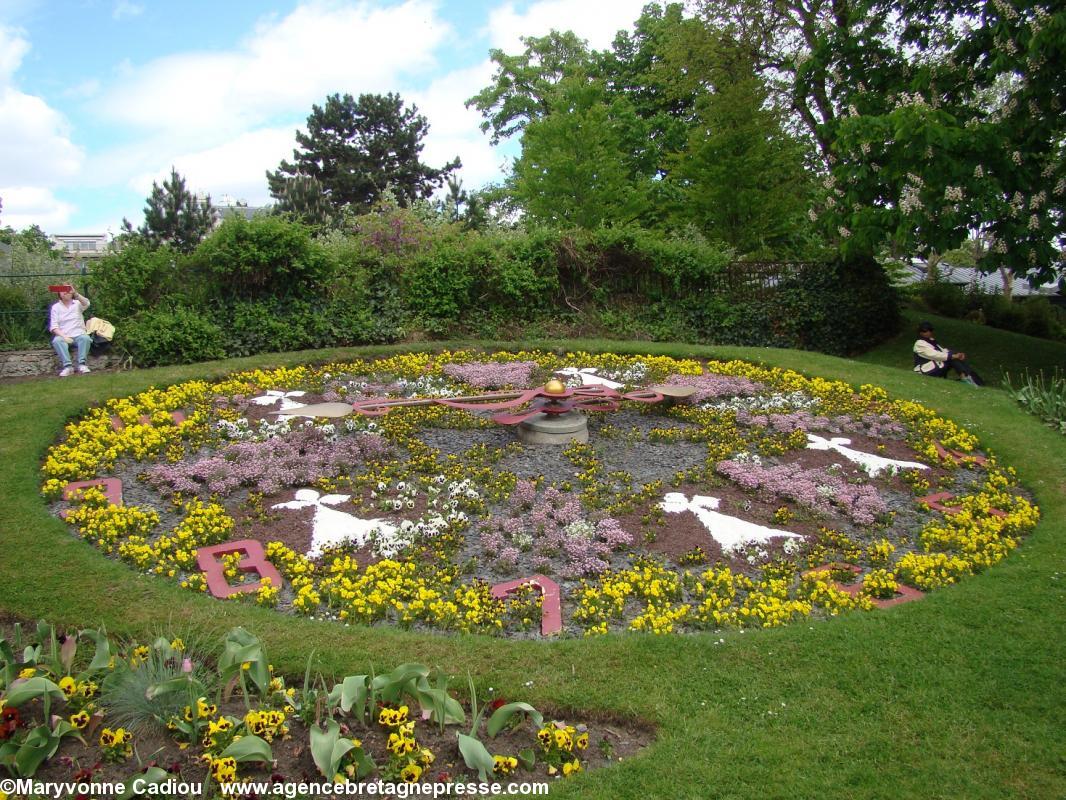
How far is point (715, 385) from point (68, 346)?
7894 mm

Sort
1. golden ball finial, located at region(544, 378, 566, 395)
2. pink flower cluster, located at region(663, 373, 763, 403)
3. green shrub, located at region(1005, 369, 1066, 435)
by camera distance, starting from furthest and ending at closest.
Result: pink flower cluster, located at region(663, 373, 763, 403) → green shrub, located at region(1005, 369, 1066, 435) → golden ball finial, located at region(544, 378, 566, 395)

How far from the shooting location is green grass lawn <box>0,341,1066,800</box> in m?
2.62

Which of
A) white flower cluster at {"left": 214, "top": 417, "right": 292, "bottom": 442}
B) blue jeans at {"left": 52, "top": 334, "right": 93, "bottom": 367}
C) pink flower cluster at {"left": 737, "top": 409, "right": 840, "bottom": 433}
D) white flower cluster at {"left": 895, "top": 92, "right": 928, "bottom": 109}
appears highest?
white flower cluster at {"left": 895, "top": 92, "right": 928, "bottom": 109}

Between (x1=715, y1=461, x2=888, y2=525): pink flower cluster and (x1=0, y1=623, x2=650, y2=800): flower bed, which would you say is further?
(x1=715, y1=461, x2=888, y2=525): pink flower cluster

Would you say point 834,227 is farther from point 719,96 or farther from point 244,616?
point 244,616

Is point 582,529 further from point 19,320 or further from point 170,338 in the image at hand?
point 19,320

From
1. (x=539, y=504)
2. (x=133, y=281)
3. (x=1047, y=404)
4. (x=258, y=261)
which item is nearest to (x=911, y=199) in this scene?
(x=1047, y=404)

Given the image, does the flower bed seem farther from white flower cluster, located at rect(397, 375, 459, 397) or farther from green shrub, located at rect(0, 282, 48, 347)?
green shrub, located at rect(0, 282, 48, 347)

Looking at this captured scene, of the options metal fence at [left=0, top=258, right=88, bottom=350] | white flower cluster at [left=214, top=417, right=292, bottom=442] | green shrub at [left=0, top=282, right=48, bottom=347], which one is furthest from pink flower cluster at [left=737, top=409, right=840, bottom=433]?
green shrub at [left=0, top=282, right=48, bottom=347]

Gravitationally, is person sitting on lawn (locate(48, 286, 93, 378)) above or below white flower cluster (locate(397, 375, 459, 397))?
above

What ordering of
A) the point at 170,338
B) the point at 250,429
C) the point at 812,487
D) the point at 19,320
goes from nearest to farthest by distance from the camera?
the point at 812,487 < the point at 250,429 < the point at 170,338 < the point at 19,320

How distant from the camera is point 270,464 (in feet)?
18.3

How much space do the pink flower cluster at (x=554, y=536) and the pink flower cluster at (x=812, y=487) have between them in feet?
4.27

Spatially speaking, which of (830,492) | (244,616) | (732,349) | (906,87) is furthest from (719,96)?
(244,616)
